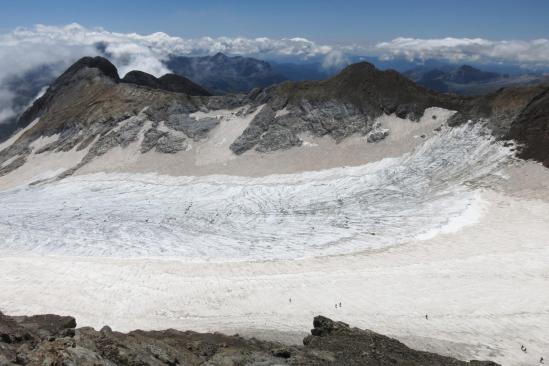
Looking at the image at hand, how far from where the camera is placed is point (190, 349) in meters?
16.8

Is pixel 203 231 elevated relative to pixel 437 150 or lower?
lower

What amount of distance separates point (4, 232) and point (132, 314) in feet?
67.3

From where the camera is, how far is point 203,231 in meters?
38.5

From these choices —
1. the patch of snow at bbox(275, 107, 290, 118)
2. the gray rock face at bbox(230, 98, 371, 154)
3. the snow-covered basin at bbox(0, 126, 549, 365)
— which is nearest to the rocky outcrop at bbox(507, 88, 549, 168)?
the snow-covered basin at bbox(0, 126, 549, 365)

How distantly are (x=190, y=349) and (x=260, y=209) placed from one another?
87.1 ft

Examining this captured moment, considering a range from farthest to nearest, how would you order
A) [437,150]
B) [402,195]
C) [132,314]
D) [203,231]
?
[437,150] < [402,195] < [203,231] < [132,314]

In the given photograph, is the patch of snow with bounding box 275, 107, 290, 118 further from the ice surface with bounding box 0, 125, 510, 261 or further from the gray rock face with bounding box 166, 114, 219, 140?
the ice surface with bounding box 0, 125, 510, 261

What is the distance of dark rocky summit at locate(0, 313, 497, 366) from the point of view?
12.7 meters

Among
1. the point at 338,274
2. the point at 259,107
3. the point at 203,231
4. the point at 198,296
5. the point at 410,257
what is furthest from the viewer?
the point at 259,107

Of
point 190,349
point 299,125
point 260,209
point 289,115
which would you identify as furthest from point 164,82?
point 190,349

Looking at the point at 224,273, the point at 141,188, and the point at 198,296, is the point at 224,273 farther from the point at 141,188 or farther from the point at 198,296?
the point at 141,188

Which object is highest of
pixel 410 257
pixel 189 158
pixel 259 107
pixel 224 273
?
pixel 259 107

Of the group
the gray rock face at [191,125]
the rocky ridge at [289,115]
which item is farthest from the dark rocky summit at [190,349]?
the gray rock face at [191,125]

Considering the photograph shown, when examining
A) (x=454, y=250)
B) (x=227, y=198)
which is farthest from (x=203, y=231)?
(x=454, y=250)
